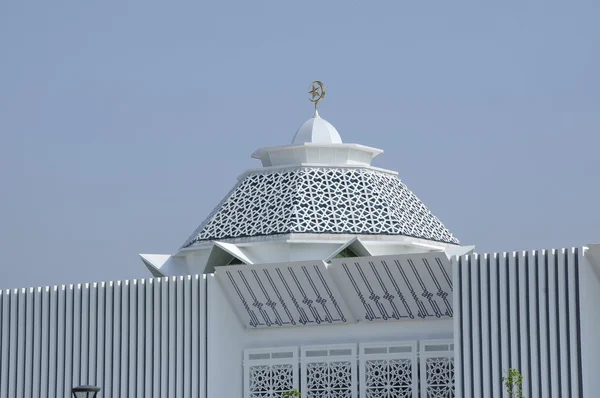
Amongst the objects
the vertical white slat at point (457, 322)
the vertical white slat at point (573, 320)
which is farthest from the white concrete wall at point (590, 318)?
the vertical white slat at point (457, 322)

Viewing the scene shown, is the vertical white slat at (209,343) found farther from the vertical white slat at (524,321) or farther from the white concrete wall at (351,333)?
the vertical white slat at (524,321)

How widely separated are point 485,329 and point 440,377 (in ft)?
8.73

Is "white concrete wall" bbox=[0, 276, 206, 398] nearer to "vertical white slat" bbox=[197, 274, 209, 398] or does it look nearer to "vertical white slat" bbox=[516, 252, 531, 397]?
"vertical white slat" bbox=[197, 274, 209, 398]

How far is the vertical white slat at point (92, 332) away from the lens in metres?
34.1

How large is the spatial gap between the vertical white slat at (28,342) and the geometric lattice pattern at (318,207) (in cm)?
430

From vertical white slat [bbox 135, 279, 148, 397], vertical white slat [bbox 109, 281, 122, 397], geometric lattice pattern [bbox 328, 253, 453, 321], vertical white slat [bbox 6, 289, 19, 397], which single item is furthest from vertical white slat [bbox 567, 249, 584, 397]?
vertical white slat [bbox 6, 289, 19, 397]

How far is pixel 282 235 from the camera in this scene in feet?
113

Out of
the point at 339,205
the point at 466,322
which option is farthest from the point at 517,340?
the point at 339,205

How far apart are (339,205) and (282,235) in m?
1.72

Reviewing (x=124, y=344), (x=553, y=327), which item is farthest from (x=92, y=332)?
(x=553, y=327)

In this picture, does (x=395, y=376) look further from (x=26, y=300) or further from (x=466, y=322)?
(x=26, y=300)

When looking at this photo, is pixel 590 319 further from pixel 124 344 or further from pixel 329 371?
pixel 124 344

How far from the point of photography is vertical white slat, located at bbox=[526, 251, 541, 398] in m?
28.0

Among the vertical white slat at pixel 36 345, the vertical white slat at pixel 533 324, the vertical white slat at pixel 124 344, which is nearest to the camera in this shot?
the vertical white slat at pixel 533 324
